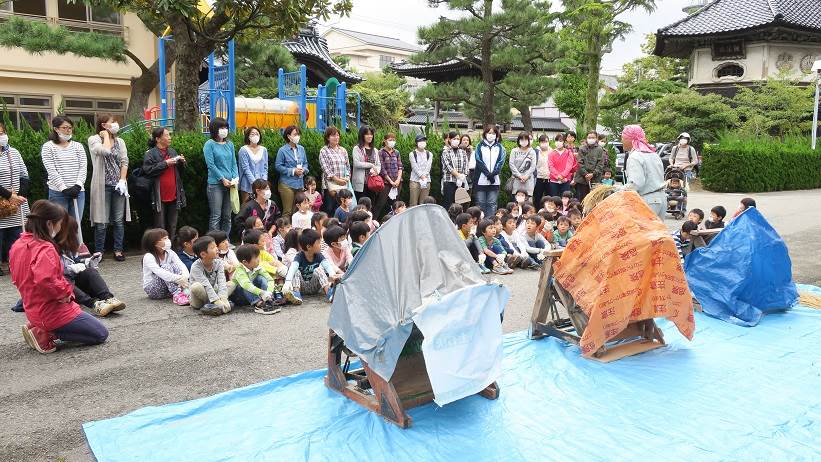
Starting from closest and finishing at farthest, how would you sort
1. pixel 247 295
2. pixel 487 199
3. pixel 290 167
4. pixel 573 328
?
pixel 573 328 → pixel 247 295 → pixel 290 167 → pixel 487 199

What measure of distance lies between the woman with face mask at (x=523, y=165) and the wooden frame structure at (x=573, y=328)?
19.0ft

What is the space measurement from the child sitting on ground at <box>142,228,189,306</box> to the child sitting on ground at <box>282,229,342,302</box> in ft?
3.23

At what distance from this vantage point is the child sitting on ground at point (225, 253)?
648 cm

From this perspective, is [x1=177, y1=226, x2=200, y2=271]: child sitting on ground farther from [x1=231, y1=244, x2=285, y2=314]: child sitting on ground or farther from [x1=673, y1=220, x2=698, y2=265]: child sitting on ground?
[x1=673, y1=220, x2=698, y2=265]: child sitting on ground

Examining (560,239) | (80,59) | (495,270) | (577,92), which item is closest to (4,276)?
(495,270)

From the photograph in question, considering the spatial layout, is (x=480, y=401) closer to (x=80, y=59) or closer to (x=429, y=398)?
(x=429, y=398)

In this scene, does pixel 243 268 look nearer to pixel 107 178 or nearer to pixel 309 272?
pixel 309 272

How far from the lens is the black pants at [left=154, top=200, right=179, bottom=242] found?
8.51 metres

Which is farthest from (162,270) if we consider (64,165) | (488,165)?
(488,165)

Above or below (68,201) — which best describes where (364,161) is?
above

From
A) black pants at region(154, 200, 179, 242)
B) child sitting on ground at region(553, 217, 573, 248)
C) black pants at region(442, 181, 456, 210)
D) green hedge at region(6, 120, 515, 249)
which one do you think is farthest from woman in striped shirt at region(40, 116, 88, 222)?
child sitting on ground at region(553, 217, 573, 248)

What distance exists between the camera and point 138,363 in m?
4.93

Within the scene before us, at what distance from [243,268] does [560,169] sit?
678 centimetres

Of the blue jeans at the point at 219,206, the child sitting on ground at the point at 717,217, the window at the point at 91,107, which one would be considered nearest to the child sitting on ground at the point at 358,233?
the blue jeans at the point at 219,206
